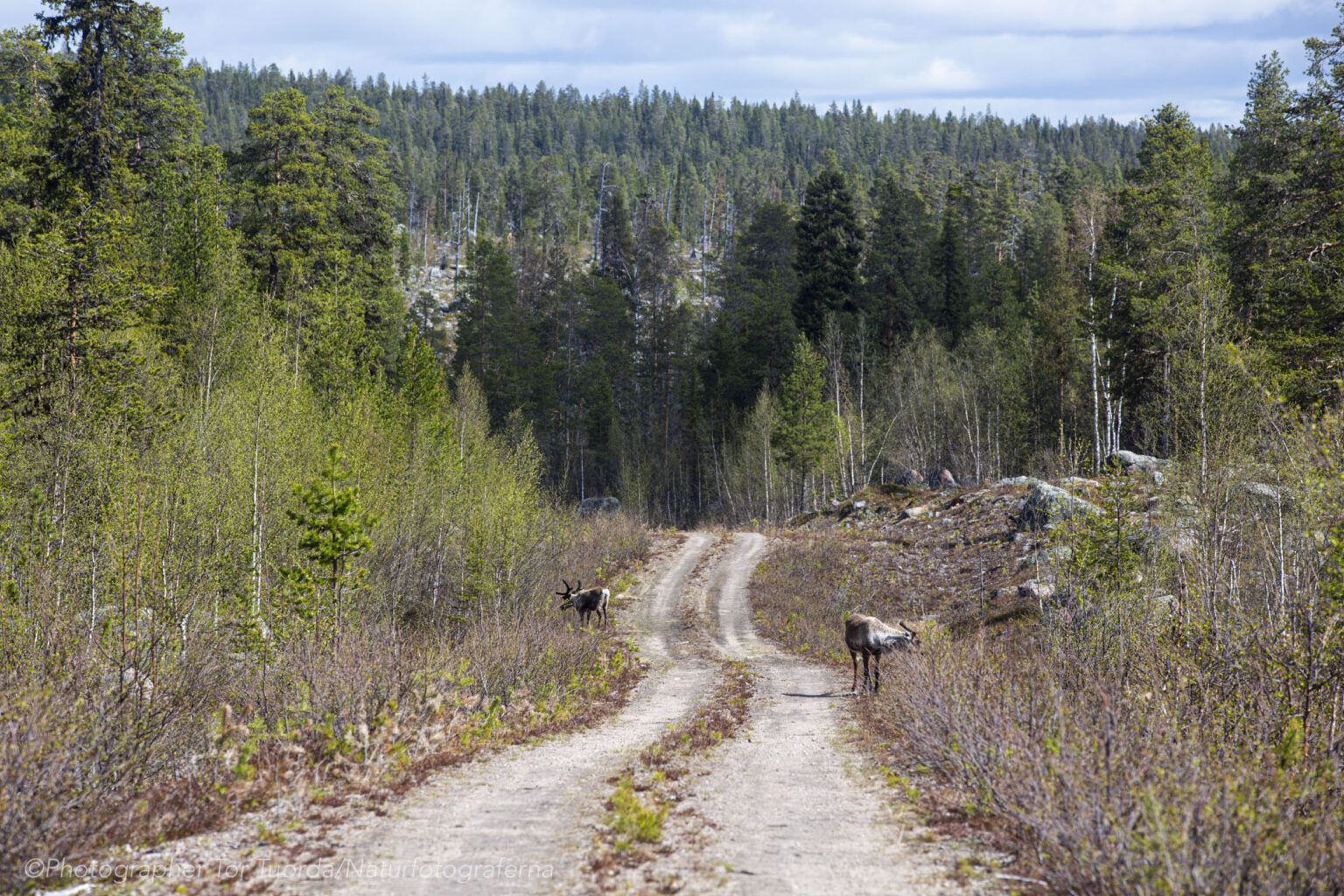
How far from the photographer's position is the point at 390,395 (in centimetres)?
3425

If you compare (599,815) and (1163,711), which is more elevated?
(1163,711)

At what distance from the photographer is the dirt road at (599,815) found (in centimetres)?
645

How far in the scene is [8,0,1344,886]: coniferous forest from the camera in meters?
11.3

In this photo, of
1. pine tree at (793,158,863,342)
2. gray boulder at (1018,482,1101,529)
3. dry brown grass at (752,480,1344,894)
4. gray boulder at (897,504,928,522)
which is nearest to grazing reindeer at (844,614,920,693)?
dry brown grass at (752,480,1344,894)

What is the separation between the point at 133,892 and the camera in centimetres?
608

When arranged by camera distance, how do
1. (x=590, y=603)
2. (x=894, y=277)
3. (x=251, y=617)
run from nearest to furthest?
(x=251, y=617) < (x=590, y=603) < (x=894, y=277)

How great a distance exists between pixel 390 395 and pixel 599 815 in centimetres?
2900

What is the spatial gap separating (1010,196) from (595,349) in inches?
2031

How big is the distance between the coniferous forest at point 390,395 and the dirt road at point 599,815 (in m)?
1.81

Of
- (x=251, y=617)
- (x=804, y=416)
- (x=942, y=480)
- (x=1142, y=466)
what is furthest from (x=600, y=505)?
(x=251, y=617)

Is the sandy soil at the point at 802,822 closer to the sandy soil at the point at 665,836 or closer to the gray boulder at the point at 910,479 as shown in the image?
the sandy soil at the point at 665,836

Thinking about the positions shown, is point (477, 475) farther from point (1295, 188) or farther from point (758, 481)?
point (758, 481)

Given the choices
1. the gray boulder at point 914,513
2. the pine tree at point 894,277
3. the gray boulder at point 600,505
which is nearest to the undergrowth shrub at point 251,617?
the gray boulder at point 914,513

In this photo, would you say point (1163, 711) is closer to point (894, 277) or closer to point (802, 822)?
point (802, 822)
